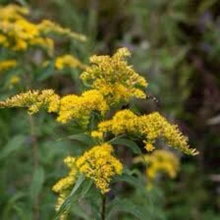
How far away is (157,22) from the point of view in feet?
16.9

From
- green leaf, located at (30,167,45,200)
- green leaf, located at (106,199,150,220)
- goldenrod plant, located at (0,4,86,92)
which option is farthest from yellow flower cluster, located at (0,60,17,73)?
green leaf, located at (106,199,150,220)

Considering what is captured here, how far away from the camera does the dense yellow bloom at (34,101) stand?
6.44ft

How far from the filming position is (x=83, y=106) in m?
1.96

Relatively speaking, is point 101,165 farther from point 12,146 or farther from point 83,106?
point 12,146

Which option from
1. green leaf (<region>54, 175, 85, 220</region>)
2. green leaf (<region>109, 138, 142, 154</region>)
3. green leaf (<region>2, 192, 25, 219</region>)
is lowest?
green leaf (<region>54, 175, 85, 220</region>)

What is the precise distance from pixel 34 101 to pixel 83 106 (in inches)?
5.8

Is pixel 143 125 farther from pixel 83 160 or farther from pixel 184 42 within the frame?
pixel 184 42

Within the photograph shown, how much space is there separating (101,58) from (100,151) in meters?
0.28

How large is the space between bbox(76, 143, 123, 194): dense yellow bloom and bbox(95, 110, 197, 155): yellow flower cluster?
0.06 m

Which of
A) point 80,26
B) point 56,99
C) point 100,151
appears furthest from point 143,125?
point 80,26

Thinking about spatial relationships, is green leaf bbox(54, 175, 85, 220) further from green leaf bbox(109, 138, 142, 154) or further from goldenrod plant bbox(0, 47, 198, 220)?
green leaf bbox(109, 138, 142, 154)

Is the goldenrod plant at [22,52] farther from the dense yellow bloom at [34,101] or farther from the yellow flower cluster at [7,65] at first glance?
the dense yellow bloom at [34,101]

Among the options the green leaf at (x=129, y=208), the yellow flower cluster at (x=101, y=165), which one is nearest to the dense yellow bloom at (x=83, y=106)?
the yellow flower cluster at (x=101, y=165)

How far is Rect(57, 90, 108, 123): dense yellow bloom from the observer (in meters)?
1.96
